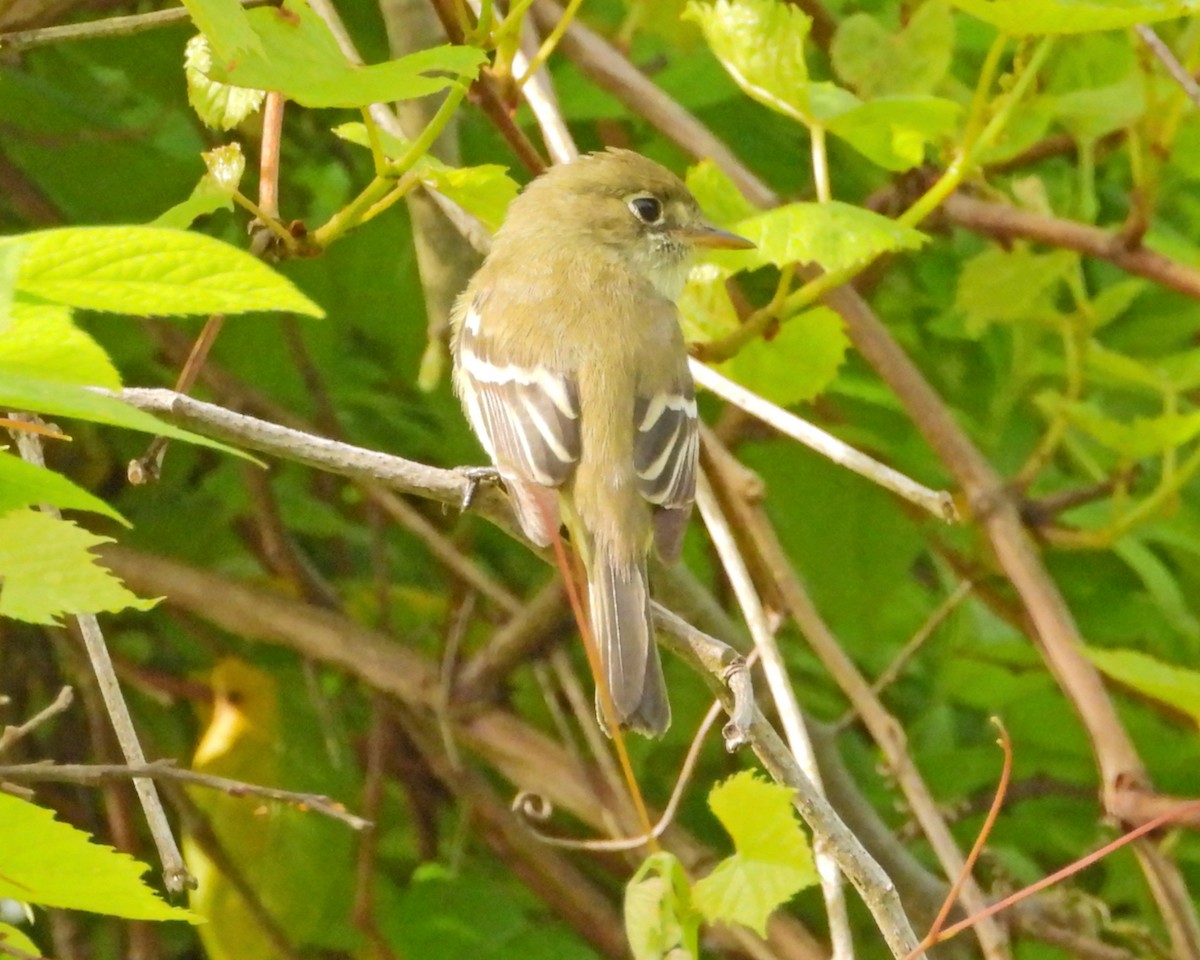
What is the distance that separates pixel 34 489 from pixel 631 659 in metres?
1.17

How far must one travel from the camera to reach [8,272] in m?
1.04

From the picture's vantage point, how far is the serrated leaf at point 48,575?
1.41m

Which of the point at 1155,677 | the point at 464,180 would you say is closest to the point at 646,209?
the point at 464,180

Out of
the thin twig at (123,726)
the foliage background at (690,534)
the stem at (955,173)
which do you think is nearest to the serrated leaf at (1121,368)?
the foliage background at (690,534)

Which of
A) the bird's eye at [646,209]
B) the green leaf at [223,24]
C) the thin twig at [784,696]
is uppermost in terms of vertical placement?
the green leaf at [223,24]

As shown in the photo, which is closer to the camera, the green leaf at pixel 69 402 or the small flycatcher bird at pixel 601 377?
the green leaf at pixel 69 402

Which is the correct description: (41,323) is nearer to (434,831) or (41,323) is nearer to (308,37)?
(308,37)

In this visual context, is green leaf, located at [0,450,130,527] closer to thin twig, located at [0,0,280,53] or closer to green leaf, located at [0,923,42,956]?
green leaf, located at [0,923,42,956]

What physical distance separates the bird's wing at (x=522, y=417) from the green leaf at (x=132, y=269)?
119 cm

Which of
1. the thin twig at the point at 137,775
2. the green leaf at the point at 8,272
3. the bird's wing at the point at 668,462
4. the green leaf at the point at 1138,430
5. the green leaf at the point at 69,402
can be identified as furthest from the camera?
the green leaf at the point at 1138,430

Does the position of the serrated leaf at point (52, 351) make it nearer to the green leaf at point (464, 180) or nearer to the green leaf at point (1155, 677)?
→ the green leaf at point (464, 180)

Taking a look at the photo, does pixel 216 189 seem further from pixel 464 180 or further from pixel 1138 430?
pixel 1138 430

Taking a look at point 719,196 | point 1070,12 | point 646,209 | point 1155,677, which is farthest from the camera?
point 646,209

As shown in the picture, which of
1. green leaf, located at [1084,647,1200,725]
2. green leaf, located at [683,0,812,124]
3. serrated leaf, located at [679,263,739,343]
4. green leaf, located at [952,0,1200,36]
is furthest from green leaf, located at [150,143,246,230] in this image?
green leaf, located at [1084,647,1200,725]
